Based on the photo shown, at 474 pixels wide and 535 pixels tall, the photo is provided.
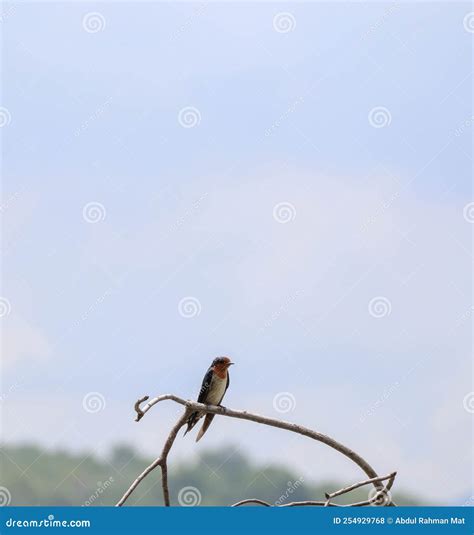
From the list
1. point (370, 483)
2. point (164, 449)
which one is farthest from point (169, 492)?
point (370, 483)

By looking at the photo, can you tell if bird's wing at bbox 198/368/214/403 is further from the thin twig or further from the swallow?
the thin twig

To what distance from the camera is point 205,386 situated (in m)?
7.31

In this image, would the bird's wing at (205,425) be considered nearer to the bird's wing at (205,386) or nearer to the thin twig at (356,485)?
the bird's wing at (205,386)

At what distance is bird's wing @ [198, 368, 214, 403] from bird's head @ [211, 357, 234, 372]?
5 centimetres

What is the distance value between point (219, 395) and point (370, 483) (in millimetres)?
4172

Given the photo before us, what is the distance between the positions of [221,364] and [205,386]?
0.86 ft

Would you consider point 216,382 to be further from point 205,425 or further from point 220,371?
point 205,425

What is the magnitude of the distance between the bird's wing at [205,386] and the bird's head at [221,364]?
0.18ft

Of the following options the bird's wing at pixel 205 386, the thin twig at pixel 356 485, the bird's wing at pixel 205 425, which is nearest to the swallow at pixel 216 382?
the bird's wing at pixel 205 386

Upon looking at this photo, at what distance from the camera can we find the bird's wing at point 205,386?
23.7 feet

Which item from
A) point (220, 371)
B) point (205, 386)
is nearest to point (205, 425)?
point (205, 386)

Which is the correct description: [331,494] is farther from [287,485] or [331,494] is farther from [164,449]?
[287,485]

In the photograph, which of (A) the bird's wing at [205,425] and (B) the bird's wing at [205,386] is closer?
(A) the bird's wing at [205,425]
